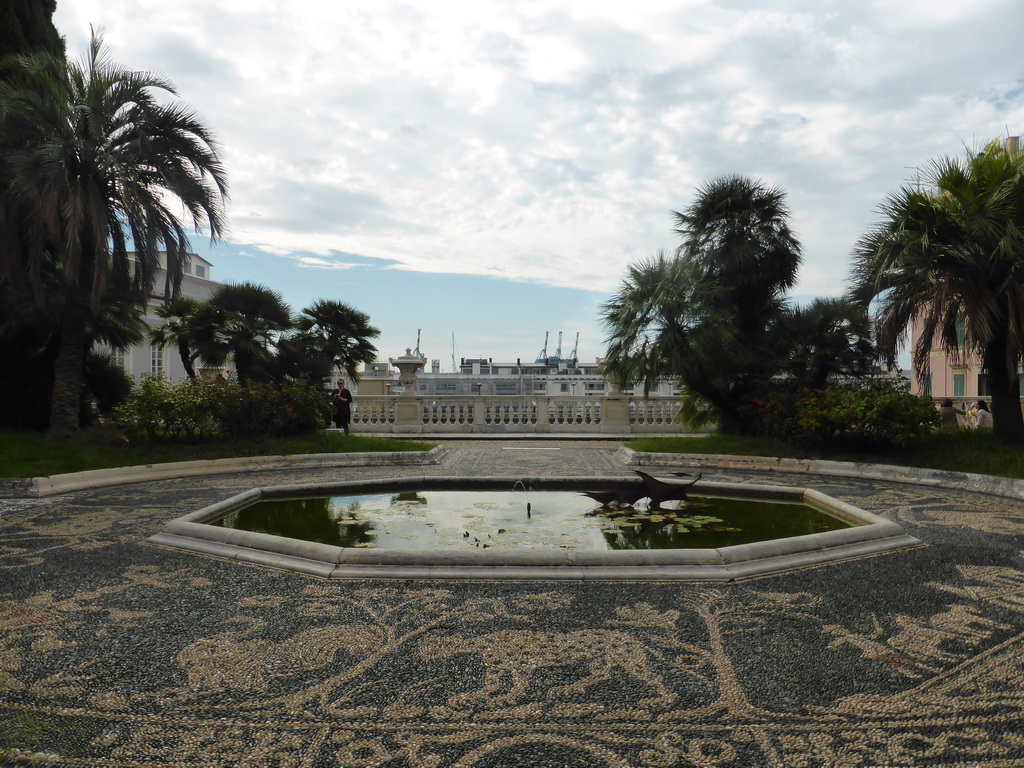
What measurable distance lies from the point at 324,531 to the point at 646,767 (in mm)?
5060

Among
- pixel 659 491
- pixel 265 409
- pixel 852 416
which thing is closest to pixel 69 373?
pixel 265 409

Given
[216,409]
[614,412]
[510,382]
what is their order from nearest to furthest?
[216,409] < [614,412] < [510,382]

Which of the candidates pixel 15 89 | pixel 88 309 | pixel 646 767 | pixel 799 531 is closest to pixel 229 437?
pixel 88 309

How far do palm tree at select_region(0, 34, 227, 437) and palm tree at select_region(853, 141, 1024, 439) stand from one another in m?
13.8

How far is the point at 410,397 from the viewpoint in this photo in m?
22.3

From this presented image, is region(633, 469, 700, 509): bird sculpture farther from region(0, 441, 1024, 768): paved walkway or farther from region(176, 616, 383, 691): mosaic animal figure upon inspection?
region(176, 616, 383, 691): mosaic animal figure

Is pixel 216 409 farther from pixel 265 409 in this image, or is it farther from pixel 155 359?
pixel 155 359

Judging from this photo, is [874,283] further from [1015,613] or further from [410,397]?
[410,397]

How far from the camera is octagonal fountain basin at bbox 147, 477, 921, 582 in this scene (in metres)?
5.11

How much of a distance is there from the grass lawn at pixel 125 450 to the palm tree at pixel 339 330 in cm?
676

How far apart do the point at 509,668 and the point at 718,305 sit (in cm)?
1363

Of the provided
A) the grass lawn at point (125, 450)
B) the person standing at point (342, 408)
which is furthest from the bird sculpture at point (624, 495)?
the person standing at point (342, 408)

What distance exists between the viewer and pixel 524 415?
23.3 meters

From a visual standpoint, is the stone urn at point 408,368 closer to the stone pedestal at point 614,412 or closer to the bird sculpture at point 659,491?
the stone pedestal at point 614,412
